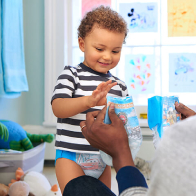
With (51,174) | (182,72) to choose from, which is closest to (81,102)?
(51,174)

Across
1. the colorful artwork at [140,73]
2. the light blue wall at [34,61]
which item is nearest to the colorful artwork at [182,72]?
the colorful artwork at [140,73]

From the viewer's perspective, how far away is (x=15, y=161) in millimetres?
1644

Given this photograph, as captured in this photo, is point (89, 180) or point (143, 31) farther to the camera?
point (143, 31)

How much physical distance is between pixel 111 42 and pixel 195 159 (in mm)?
730

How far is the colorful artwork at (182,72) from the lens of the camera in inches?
97.1

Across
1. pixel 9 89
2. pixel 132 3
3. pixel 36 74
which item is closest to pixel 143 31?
pixel 132 3

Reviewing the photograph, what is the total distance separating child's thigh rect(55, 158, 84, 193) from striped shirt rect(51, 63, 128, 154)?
5 cm

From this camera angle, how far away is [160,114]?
2.56 feet

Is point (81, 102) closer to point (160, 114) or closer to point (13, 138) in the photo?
point (160, 114)

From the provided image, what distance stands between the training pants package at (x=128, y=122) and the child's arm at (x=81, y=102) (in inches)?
4.3

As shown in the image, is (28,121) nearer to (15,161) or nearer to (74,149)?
(15,161)

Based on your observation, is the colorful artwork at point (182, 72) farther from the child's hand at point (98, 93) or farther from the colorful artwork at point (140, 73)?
the child's hand at point (98, 93)

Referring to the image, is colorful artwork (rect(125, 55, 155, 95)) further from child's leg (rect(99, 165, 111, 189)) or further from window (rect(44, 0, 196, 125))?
child's leg (rect(99, 165, 111, 189))

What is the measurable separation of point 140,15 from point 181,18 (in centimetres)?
38
